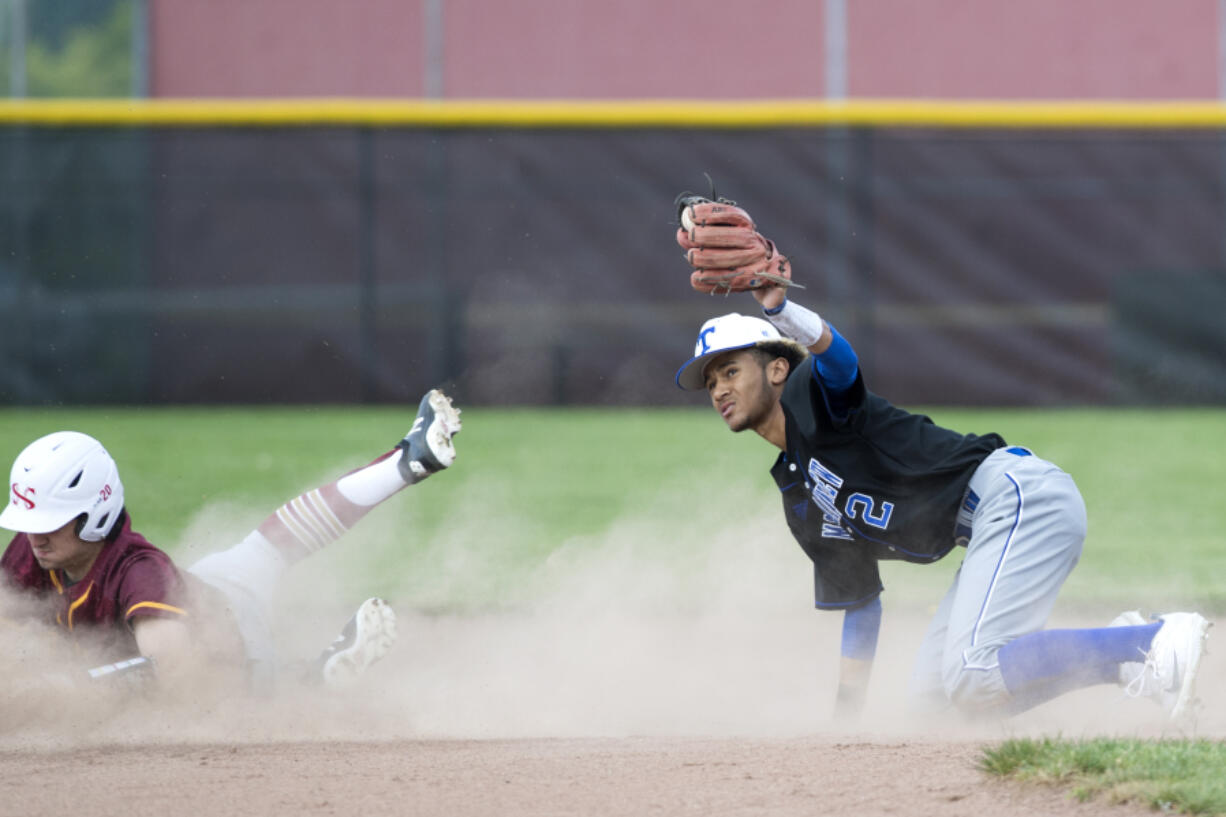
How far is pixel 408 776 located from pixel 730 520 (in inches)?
162

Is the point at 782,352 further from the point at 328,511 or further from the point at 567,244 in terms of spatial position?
the point at 567,244

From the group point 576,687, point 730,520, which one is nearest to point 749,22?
point 730,520

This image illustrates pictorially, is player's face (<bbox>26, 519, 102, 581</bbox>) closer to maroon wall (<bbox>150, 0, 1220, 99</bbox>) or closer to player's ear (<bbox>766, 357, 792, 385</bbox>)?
player's ear (<bbox>766, 357, 792, 385</bbox>)

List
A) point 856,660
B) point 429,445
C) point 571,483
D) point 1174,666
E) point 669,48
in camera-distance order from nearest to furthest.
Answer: point 1174,666, point 856,660, point 429,445, point 571,483, point 669,48

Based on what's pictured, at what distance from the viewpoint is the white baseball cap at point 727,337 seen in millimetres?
3590

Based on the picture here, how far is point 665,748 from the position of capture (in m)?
3.20

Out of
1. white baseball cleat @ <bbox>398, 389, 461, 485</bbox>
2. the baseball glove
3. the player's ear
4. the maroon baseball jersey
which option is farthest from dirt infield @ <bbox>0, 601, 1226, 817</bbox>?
the baseball glove

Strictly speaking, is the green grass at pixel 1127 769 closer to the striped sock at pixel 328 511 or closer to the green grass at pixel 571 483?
the striped sock at pixel 328 511

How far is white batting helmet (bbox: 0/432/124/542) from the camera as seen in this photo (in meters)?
3.63

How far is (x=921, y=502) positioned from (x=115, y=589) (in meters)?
2.19

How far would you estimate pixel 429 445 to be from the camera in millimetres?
4348

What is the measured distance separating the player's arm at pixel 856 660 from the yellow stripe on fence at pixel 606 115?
7537 millimetres

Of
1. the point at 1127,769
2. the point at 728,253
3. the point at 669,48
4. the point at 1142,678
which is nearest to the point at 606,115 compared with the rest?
the point at 669,48

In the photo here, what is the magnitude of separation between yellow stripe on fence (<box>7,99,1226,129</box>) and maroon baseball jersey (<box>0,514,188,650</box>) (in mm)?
7386
